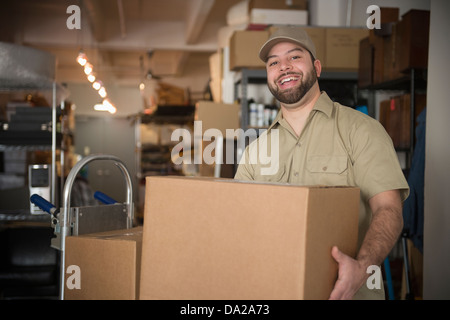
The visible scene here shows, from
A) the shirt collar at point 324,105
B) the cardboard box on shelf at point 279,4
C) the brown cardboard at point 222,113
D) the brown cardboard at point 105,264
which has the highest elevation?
the cardboard box on shelf at point 279,4

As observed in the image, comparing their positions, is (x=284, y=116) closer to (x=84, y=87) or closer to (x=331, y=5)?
(x=331, y=5)

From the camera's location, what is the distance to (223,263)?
106 centimetres

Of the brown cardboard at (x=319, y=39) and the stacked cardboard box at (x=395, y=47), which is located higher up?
the brown cardboard at (x=319, y=39)

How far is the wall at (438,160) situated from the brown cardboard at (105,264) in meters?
1.46

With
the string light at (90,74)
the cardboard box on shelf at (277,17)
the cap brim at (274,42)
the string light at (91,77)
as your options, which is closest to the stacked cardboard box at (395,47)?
the cardboard box on shelf at (277,17)

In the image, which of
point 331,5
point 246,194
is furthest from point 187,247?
point 331,5

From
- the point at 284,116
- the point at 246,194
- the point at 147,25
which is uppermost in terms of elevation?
the point at 147,25

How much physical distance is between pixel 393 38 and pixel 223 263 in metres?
2.75

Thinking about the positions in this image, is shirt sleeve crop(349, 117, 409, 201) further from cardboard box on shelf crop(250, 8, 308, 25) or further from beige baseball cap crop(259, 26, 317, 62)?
cardboard box on shelf crop(250, 8, 308, 25)

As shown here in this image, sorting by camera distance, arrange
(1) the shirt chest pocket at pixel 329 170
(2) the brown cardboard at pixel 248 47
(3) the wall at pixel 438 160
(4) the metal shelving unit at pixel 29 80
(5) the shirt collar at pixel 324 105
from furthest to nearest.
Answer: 1. (2) the brown cardboard at pixel 248 47
2. (4) the metal shelving unit at pixel 29 80
3. (3) the wall at pixel 438 160
4. (5) the shirt collar at pixel 324 105
5. (1) the shirt chest pocket at pixel 329 170

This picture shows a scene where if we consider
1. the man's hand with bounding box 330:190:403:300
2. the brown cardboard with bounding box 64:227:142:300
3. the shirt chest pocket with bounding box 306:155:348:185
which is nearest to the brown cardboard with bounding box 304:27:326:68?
the shirt chest pocket with bounding box 306:155:348:185

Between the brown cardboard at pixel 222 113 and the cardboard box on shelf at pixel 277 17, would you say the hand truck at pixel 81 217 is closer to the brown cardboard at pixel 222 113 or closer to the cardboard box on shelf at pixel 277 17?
the brown cardboard at pixel 222 113

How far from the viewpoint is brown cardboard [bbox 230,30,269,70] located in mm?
4066

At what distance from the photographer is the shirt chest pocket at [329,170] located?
1511 mm
